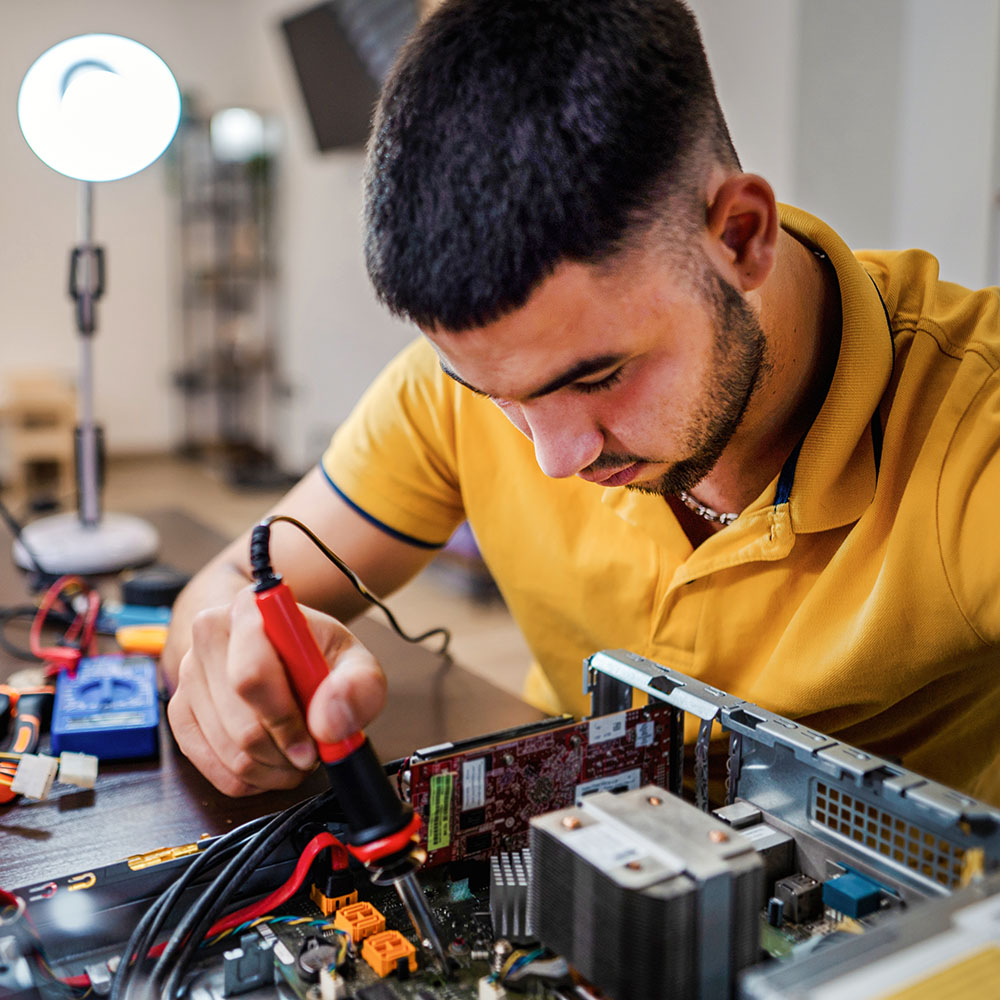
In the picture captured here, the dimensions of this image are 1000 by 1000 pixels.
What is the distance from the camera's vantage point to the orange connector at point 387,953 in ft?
1.64

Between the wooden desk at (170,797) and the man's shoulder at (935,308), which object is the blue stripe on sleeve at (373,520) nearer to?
the wooden desk at (170,797)

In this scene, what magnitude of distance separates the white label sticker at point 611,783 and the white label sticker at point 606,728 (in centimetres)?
3

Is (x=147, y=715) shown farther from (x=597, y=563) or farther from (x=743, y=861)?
(x=743, y=861)

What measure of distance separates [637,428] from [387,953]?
0.37 meters

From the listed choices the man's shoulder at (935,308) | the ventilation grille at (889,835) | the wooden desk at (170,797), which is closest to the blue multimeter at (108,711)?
the wooden desk at (170,797)

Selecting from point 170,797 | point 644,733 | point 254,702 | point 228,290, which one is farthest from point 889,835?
point 228,290

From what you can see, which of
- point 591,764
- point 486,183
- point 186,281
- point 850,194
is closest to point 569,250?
point 486,183

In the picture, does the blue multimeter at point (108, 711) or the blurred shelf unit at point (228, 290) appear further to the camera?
the blurred shelf unit at point (228, 290)

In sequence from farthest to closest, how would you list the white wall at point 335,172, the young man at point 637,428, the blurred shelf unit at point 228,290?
the blurred shelf unit at point 228,290, the white wall at point 335,172, the young man at point 637,428

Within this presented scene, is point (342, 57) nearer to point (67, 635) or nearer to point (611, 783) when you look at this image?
point (67, 635)

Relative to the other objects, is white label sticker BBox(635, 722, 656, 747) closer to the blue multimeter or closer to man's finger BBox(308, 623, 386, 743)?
man's finger BBox(308, 623, 386, 743)

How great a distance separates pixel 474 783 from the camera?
0.56 m

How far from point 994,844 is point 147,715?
646 millimetres

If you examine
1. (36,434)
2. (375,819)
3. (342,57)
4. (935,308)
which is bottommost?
(36,434)
